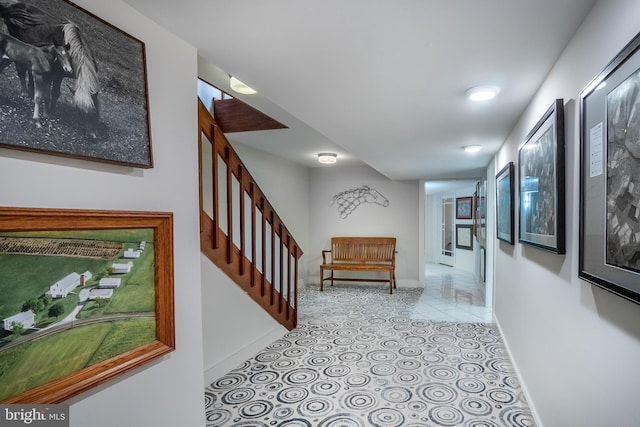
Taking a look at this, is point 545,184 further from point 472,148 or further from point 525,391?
point 472,148

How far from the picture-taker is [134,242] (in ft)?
4.01

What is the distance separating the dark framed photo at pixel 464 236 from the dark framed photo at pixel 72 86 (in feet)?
27.1

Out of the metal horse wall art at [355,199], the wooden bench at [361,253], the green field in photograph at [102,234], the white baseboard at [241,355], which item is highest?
the metal horse wall art at [355,199]

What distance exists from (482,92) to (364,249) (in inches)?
186

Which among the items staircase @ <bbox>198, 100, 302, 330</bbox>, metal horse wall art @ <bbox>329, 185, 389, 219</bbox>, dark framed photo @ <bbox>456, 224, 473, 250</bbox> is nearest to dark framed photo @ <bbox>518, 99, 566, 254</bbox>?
staircase @ <bbox>198, 100, 302, 330</bbox>

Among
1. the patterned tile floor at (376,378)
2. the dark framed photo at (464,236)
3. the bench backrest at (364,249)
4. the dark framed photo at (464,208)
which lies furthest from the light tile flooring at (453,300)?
the dark framed photo at (464,208)

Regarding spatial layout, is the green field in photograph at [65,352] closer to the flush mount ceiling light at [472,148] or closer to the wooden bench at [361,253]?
the flush mount ceiling light at [472,148]

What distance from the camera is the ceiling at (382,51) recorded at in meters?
1.25

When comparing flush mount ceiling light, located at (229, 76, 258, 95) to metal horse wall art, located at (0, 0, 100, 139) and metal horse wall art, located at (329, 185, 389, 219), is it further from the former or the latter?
metal horse wall art, located at (329, 185, 389, 219)

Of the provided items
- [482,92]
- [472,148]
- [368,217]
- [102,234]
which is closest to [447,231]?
[368,217]

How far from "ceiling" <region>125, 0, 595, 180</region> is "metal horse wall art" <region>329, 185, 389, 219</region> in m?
3.80

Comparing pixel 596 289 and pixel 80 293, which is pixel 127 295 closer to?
pixel 80 293

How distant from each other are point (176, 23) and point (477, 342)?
3.59 m

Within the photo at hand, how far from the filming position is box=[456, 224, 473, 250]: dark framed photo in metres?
8.35
